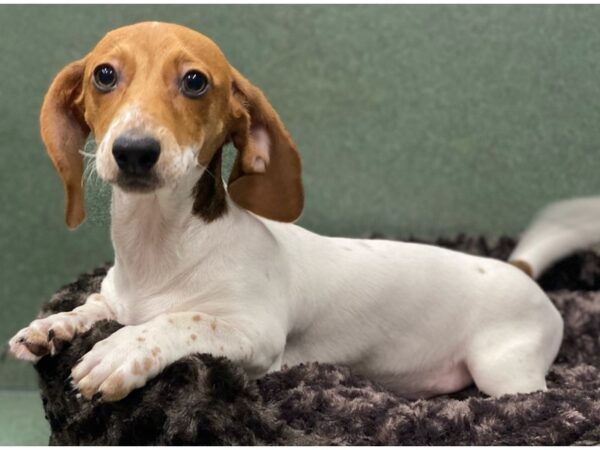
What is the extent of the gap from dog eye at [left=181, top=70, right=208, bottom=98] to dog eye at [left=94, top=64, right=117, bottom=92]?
15cm

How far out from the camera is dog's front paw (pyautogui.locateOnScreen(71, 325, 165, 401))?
173 centimetres

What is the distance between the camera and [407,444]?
1.93 metres

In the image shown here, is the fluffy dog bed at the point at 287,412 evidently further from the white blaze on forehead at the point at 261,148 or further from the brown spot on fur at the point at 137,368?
the white blaze on forehead at the point at 261,148

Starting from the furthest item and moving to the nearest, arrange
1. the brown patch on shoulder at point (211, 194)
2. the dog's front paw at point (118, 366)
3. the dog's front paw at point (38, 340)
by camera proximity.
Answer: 1. the brown patch on shoulder at point (211, 194)
2. the dog's front paw at point (38, 340)
3. the dog's front paw at point (118, 366)

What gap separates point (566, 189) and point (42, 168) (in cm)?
204

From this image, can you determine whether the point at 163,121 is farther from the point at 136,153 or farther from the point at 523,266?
the point at 523,266

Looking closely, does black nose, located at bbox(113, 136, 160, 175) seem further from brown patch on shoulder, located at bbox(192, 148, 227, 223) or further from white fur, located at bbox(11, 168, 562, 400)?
brown patch on shoulder, located at bbox(192, 148, 227, 223)

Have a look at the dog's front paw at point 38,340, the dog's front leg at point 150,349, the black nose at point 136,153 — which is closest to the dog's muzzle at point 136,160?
the black nose at point 136,153

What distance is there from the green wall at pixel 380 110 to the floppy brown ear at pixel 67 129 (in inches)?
52.2

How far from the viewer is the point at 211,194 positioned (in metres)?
2.16

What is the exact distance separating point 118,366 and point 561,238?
1906 mm

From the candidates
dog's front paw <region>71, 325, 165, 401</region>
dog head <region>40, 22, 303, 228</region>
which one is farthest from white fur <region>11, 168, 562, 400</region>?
dog head <region>40, 22, 303, 228</region>

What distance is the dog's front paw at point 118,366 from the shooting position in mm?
1726

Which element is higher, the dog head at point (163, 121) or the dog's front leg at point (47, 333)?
the dog head at point (163, 121)
